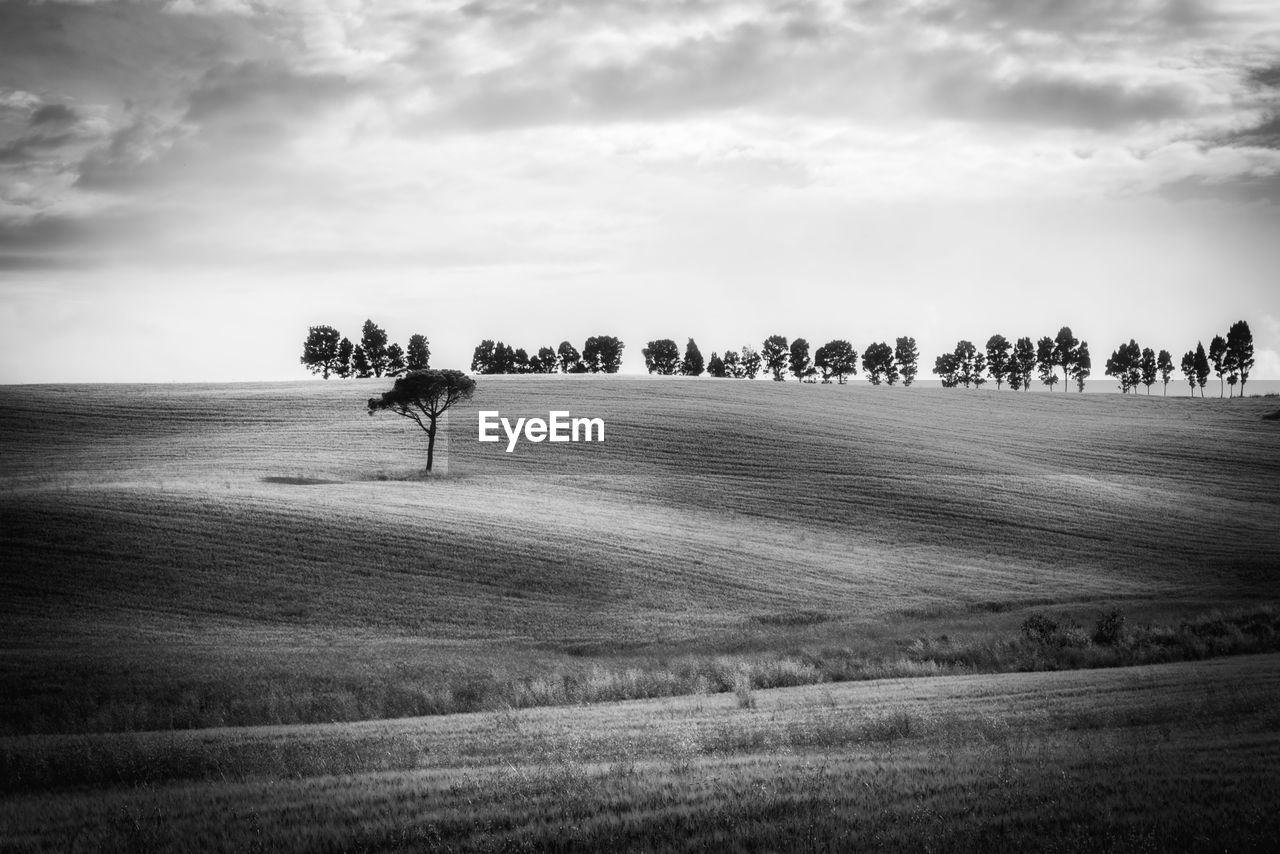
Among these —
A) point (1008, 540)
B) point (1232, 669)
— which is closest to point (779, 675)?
point (1232, 669)

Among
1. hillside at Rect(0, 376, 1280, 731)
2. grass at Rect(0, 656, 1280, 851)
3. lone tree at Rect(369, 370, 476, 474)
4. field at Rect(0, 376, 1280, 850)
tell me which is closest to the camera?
grass at Rect(0, 656, 1280, 851)

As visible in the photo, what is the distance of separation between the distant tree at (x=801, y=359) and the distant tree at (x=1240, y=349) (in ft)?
213

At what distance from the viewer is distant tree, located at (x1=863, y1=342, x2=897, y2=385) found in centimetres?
15738

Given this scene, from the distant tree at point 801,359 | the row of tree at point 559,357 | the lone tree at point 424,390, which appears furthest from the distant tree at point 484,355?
the lone tree at point 424,390

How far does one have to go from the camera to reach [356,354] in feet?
465

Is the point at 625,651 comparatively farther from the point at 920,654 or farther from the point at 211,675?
the point at 211,675

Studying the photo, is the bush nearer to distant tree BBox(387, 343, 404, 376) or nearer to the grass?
the grass

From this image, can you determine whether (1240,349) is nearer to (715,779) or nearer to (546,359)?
(546,359)

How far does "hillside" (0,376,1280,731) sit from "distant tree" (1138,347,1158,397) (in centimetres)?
8471

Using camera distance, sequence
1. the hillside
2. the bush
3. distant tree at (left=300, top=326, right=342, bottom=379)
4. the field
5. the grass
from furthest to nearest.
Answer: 1. distant tree at (left=300, top=326, right=342, bottom=379)
2. the bush
3. the hillside
4. the field
5. the grass

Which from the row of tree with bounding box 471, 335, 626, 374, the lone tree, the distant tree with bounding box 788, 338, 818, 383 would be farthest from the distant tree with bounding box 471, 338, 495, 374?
the lone tree

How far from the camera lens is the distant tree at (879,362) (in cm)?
15738

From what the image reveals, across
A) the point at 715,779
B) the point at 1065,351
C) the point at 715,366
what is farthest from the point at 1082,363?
the point at 715,779

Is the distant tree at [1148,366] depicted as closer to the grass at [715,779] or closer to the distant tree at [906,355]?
the distant tree at [906,355]
